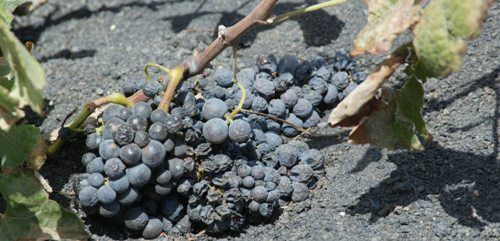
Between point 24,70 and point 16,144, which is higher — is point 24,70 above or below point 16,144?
above

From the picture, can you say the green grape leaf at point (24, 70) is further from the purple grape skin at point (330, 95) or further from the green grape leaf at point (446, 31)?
the purple grape skin at point (330, 95)

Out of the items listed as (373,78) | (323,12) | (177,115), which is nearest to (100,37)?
(323,12)

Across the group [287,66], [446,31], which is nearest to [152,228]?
[287,66]

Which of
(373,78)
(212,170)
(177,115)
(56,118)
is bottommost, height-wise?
(56,118)

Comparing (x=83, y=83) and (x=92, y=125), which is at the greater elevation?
(x=92, y=125)

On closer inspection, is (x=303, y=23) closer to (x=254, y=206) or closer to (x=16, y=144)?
(x=254, y=206)

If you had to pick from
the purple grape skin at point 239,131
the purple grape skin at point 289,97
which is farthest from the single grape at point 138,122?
the purple grape skin at point 289,97

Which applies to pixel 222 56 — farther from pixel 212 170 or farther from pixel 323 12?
pixel 212 170
